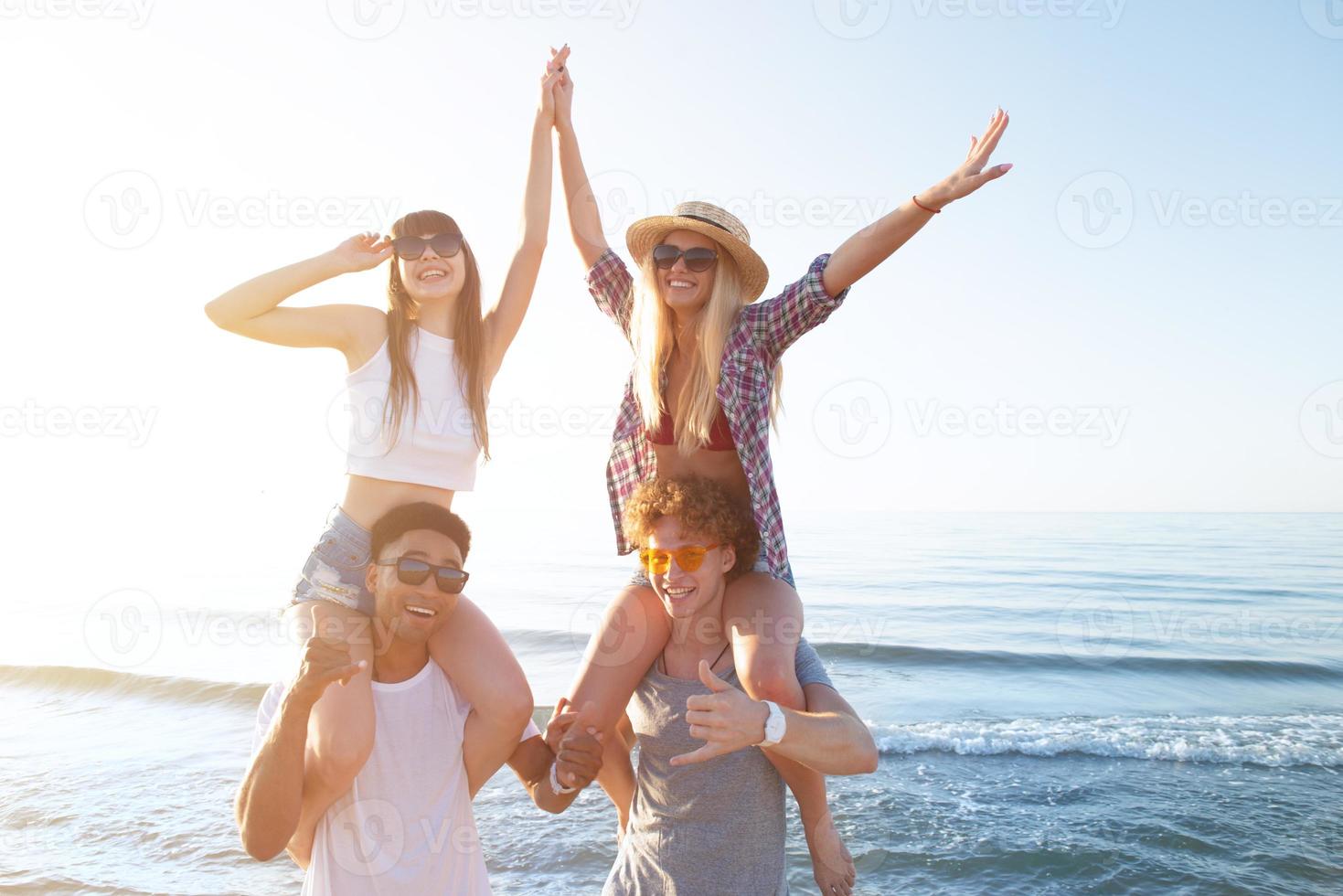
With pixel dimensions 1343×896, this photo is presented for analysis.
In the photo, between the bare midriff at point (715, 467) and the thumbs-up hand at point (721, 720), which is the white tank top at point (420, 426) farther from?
the thumbs-up hand at point (721, 720)

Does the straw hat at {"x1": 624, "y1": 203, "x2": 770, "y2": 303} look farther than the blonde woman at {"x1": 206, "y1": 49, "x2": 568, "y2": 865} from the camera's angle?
Yes

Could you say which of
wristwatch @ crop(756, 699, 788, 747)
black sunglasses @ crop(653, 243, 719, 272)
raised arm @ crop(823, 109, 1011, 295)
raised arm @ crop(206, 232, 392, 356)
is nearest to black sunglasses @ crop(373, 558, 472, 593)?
raised arm @ crop(206, 232, 392, 356)

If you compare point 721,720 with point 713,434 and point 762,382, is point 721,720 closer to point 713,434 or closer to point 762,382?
point 713,434

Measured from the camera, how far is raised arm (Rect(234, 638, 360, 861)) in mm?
3025

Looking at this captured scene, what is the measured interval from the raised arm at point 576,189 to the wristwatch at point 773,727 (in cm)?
248

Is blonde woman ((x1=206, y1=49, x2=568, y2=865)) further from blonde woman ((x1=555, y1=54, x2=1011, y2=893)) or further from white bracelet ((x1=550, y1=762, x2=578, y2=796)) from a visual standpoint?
blonde woman ((x1=555, y1=54, x2=1011, y2=893))

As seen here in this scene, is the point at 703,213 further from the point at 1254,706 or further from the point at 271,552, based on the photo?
the point at 271,552

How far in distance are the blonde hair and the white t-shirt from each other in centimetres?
147

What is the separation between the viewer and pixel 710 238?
13.8 feet

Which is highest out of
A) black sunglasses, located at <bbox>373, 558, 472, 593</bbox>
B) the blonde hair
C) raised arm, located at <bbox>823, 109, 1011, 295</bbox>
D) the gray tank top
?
raised arm, located at <bbox>823, 109, 1011, 295</bbox>

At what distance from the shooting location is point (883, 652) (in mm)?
13164

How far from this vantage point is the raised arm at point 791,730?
299 centimetres

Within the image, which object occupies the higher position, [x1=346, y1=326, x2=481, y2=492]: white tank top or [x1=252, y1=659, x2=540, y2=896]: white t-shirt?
[x1=346, y1=326, x2=481, y2=492]: white tank top

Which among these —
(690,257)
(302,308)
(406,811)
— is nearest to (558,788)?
(406,811)
